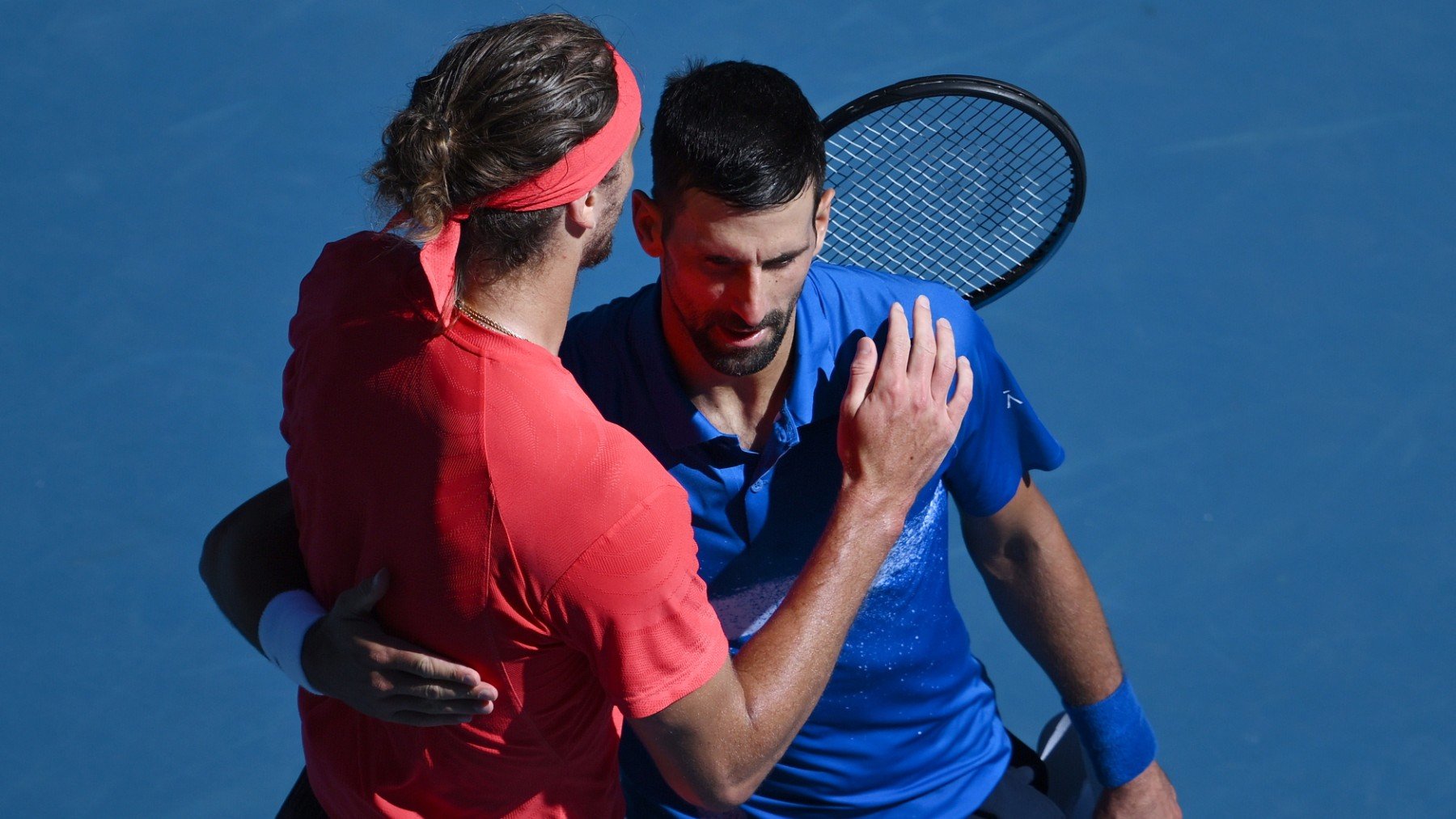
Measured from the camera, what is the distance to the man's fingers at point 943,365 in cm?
176

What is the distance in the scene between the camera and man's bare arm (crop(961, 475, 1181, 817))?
2045 mm

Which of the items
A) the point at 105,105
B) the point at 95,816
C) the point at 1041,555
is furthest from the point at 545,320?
the point at 105,105

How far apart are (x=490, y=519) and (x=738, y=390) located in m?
0.57

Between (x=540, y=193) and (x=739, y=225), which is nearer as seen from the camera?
(x=540, y=193)

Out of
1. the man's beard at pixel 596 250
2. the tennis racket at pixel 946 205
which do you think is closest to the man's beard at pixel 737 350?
the man's beard at pixel 596 250

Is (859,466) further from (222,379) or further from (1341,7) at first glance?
(1341,7)

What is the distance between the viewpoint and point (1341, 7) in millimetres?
4434

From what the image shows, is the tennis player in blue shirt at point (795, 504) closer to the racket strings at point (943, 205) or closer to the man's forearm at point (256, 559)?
the man's forearm at point (256, 559)

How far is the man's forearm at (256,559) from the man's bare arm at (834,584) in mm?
561

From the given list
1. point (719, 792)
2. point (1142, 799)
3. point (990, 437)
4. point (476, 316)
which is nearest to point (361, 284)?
point (476, 316)

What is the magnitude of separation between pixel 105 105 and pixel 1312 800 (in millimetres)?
3942

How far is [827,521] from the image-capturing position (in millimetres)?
1861

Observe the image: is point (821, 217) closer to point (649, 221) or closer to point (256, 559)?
point (649, 221)

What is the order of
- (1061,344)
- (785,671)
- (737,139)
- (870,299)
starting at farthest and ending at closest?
(1061,344) < (870,299) < (737,139) < (785,671)
